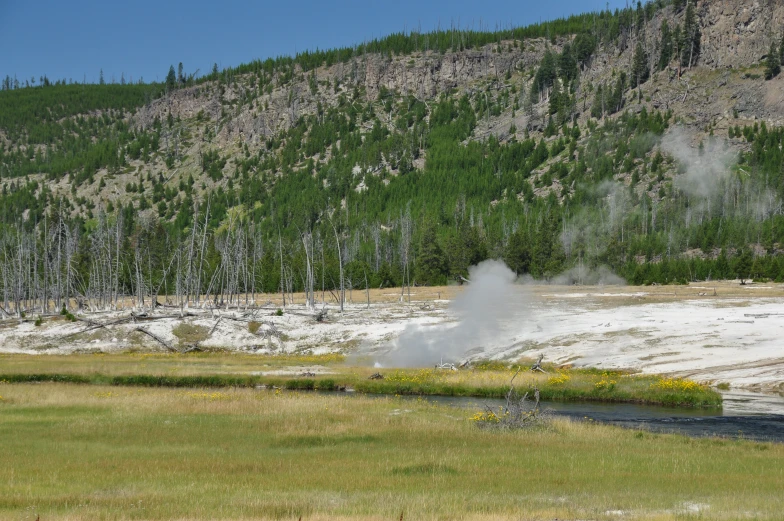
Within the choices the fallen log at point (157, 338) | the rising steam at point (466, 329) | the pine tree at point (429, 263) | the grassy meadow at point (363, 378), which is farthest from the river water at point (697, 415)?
the pine tree at point (429, 263)

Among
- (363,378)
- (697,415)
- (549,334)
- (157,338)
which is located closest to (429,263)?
(157,338)

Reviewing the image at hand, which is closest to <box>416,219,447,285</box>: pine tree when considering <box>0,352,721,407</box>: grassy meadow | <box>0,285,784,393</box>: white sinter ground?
<box>0,285,784,393</box>: white sinter ground

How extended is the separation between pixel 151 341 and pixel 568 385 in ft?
139

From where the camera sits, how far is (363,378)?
153 ft

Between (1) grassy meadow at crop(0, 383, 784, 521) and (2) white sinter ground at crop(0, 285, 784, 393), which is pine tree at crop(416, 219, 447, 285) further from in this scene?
(1) grassy meadow at crop(0, 383, 784, 521)

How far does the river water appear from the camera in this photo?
29163 millimetres

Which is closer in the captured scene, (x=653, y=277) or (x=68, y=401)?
(x=68, y=401)

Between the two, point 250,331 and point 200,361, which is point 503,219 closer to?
point 250,331

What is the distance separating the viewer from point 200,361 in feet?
194

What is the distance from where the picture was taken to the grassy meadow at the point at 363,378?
132ft

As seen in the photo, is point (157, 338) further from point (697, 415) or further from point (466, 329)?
point (697, 415)

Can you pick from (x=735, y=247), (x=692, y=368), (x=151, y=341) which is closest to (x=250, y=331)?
(x=151, y=341)

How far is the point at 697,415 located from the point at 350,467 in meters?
20.1

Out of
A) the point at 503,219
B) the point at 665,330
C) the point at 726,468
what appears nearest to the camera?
the point at 726,468
